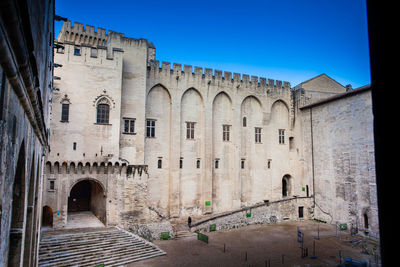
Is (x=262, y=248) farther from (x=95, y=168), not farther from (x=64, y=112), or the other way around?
(x=64, y=112)

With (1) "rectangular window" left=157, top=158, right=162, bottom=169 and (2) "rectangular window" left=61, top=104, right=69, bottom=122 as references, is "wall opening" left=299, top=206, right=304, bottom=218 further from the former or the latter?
(2) "rectangular window" left=61, top=104, right=69, bottom=122

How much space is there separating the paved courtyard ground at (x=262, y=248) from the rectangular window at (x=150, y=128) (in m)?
9.30

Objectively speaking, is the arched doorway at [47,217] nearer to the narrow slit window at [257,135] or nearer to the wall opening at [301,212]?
the narrow slit window at [257,135]

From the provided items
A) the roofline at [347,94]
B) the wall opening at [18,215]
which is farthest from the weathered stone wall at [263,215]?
the wall opening at [18,215]

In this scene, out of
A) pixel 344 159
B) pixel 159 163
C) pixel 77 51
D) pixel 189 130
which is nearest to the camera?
pixel 77 51

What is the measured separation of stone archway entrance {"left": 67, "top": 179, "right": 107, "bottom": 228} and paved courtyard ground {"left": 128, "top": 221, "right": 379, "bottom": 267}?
4899 millimetres

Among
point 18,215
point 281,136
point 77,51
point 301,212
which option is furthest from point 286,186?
point 18,215

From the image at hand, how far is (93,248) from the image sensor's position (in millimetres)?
16516

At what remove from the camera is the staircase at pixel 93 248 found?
1508 centimetres

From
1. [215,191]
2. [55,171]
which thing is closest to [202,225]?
[215,191]

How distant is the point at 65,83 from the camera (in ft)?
64.8

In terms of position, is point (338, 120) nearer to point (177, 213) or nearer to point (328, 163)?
point (328, 163)

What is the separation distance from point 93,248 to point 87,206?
367 inches

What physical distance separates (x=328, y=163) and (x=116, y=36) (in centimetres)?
2307
